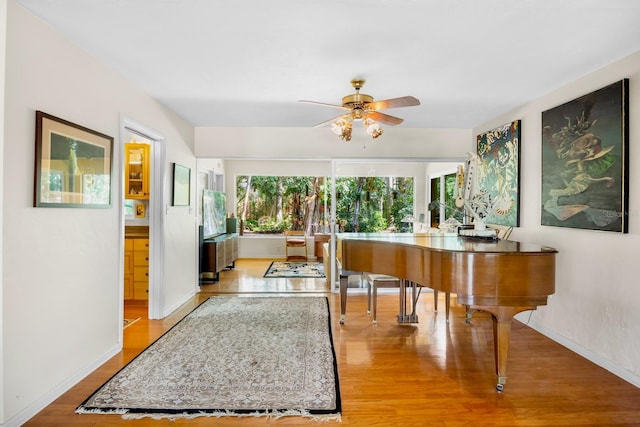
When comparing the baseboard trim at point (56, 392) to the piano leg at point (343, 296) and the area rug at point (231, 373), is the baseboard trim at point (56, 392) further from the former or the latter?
the piano leg at point (343, 296)

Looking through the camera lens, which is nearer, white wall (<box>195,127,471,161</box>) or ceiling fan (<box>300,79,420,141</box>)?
ceiling fan (<box>300,79,420,141</box>)

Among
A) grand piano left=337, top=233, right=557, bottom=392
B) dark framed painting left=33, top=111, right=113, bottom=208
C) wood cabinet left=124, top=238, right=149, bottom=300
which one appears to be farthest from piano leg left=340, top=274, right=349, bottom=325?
wood cabinet left=124, top=238, right=149, bottom=300

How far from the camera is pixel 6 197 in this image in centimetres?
188

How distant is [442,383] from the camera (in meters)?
2.48

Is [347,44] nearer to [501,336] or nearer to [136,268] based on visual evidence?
[501,336]

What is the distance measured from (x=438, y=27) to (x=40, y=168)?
8.41ft

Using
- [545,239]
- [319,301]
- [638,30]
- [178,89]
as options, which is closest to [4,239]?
[178,89]

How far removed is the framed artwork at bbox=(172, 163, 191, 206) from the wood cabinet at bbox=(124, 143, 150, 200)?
416mm

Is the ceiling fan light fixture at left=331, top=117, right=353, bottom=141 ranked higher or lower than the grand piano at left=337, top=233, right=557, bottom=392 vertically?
higher

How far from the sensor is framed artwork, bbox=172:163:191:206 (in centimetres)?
416

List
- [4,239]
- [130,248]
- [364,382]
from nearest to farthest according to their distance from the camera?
[4,239] → [364,382] → [130,248]

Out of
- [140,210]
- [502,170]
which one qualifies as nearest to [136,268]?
[140,210]

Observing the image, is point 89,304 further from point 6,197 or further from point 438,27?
point 438,27

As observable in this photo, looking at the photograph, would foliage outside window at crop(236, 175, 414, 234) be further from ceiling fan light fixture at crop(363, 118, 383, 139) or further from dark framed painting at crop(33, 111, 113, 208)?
dark framed painting at crop(33, 111, 113, 208)
